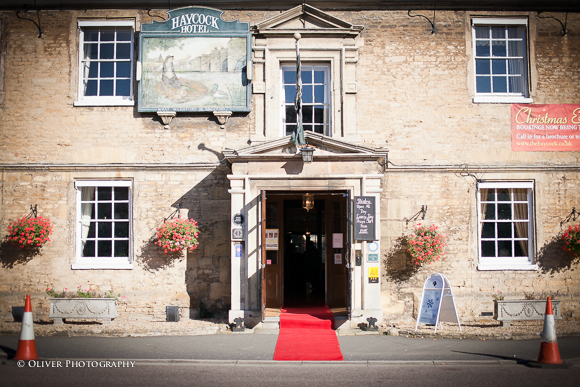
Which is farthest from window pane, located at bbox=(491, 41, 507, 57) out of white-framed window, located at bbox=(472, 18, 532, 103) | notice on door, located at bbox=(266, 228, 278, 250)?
notice on door, located at bbox=(266, 228, 278, 250)

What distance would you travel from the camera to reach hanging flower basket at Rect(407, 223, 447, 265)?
10.5 m

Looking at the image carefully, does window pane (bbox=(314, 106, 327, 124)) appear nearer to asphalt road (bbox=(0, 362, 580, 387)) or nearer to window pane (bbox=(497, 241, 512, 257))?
window pane (bbox=(497, 241, 512, 257))

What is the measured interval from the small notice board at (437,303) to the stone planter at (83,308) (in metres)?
6.49

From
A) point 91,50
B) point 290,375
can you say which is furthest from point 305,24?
point 290,375

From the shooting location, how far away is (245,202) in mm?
10195

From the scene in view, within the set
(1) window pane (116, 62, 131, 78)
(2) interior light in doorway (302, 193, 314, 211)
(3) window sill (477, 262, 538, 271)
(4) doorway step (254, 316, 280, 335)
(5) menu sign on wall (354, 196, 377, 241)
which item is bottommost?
(4) doorway step (254, 316, 280, 335)

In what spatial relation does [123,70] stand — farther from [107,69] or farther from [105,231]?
[105,231]

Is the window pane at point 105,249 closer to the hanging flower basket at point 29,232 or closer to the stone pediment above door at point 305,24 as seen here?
the hanging flower basket at point 29,232

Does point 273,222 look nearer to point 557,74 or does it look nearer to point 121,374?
point 121,374

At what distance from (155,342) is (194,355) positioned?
132 cm

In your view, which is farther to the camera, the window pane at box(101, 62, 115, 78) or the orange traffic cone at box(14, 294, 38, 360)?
the window pane at box(101, 62, 115, 78)

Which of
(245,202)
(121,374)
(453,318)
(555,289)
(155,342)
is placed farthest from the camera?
(555,289)

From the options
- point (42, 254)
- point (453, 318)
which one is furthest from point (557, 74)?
point (42, 254)

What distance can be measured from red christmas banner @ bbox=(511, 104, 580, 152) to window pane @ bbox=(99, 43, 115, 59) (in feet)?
32.0
